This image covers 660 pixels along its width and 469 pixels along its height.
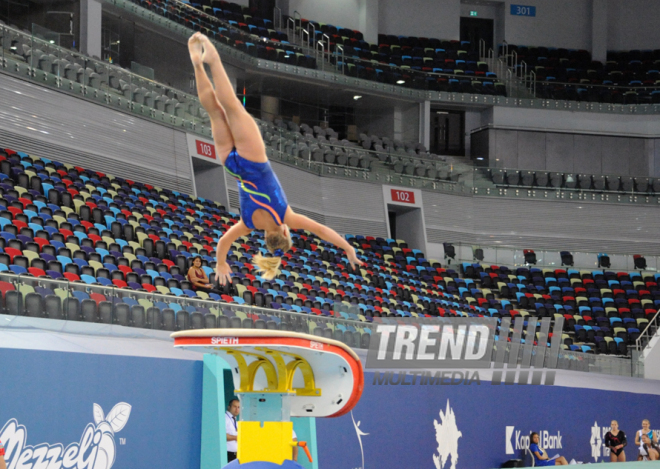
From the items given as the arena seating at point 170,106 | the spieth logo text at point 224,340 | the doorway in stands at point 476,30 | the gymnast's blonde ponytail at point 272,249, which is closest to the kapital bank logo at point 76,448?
the gymnast's blonde ponytail at point 272,249

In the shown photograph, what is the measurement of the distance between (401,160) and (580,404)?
1353 cm

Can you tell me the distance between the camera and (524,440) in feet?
43.9

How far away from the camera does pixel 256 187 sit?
590cm

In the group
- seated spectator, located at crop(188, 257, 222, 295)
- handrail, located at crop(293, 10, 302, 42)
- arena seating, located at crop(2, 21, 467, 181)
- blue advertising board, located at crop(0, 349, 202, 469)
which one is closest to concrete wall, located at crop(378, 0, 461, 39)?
handrail, located at crop(293, 10, 302, 42)

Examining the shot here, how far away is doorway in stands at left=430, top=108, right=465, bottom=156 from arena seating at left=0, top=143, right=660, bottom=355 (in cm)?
760

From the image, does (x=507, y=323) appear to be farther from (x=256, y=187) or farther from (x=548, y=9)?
(x=548, y=9)

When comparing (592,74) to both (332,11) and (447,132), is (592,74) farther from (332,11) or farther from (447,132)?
(332,11)

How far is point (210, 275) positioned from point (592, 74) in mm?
23911

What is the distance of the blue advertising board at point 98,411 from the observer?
22.2 ft

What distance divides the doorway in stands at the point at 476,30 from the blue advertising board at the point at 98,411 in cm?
2901

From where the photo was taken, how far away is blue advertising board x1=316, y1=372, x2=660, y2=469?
10.2 metres

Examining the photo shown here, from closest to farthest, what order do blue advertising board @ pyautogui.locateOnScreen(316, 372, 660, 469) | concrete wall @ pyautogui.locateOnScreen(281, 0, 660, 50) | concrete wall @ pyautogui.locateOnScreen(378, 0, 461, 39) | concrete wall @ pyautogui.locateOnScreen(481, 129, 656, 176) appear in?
blue advertising board @ pyautogui.locateOnScreen(316, 372, 660, 469)
concrete wall @ pyautogui.locateOnScreen(481, 129, 656, 176)
concrete wall @ pyautogui.locateOnScreen(378, 0, 461, 39)
concrete wall @ pyautogui.locateOnScreen(281, 0, 660, 50)

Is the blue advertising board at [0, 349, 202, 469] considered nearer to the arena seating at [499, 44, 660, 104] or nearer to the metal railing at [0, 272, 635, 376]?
the metal railing at [0, 272, 635, 376]

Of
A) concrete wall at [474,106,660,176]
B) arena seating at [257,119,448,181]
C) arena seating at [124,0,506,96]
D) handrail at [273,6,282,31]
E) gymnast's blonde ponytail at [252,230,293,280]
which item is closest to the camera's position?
gymnast's blonde ponytail at [252,230,293,280]
